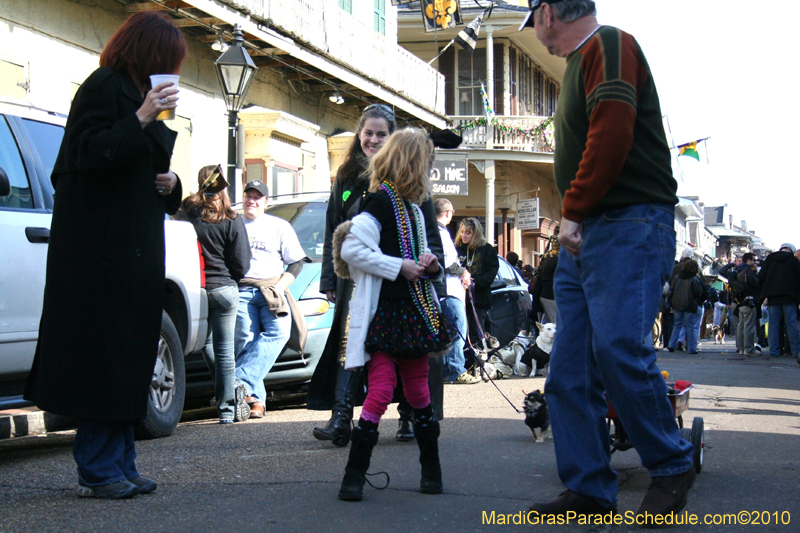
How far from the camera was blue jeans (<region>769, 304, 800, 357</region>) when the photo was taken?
16.4 metres

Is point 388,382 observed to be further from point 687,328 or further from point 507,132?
point 507,132

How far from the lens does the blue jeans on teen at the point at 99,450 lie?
383 centimetres

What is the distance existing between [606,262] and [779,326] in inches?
582

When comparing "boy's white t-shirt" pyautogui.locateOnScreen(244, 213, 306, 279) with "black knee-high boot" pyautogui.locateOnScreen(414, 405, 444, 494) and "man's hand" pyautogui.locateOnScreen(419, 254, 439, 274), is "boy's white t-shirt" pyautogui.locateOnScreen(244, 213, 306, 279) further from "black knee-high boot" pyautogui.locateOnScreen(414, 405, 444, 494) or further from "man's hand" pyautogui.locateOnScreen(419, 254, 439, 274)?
"black knee-high boot" pyautogui.locateOnScreen(414, 405, 444, 494)

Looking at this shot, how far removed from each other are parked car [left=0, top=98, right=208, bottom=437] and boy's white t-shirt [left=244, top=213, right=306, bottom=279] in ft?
2.84

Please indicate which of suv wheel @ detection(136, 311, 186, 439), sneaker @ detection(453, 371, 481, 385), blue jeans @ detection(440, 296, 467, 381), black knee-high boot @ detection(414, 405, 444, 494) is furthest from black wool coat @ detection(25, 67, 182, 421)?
sneaker @ detection(453, 371, 481, 385)

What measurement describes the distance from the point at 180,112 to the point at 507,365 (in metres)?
6.45

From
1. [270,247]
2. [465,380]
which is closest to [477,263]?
[465,380]

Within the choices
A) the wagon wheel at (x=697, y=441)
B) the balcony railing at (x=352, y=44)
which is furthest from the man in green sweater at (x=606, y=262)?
the balcony railing at (x=352, y=44)

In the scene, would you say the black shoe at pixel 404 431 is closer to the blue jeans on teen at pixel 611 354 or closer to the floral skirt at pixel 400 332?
the floral skirt at pixel 400 332

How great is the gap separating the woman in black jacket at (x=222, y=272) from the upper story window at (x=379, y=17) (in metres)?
14.6

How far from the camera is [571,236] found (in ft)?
11.4

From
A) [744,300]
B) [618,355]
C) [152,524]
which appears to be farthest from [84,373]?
[744,300]

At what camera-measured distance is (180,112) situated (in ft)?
46.0
